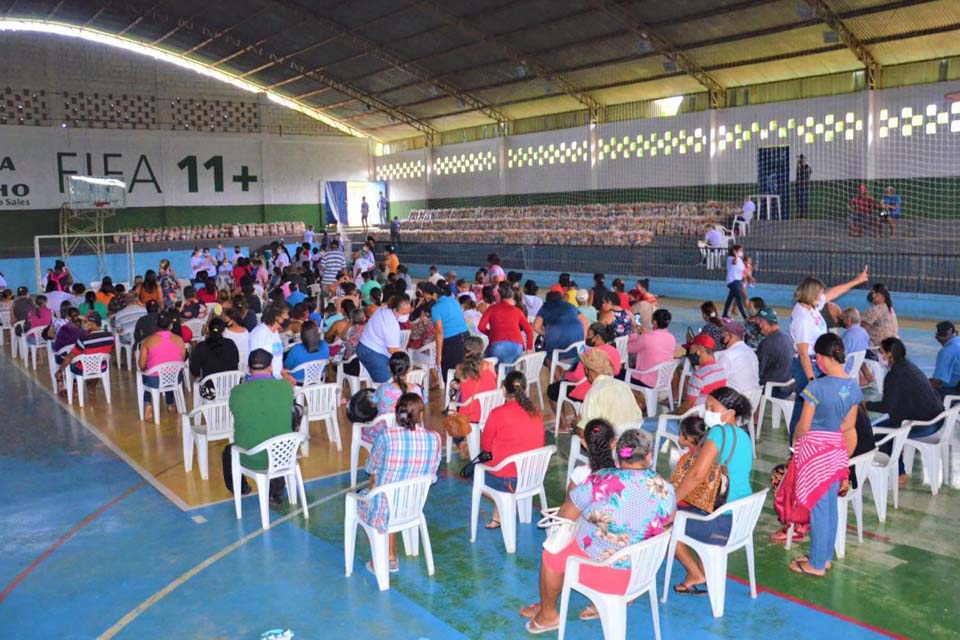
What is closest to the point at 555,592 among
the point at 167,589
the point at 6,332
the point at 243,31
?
the point at 167,589

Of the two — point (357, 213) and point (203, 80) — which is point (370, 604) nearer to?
point (203, 80)

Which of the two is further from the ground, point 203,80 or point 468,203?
point 203,80

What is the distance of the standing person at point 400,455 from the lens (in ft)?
14.9

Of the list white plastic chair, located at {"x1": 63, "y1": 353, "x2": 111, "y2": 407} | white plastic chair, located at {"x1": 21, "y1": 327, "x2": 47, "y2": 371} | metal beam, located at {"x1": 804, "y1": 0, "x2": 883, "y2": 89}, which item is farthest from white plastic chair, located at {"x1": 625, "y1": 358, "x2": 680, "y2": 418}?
metal beam, located at {"x1": 804, "y1": 0, "x2": 883, "y2": 89}

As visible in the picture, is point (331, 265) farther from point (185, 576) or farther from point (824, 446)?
point (824, 446)

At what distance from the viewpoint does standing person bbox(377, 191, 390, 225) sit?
121 feet

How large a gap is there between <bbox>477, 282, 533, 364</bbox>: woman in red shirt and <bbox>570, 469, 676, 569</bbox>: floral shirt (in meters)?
4.63

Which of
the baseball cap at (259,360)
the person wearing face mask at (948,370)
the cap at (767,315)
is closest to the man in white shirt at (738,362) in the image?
the cap at (767,315)

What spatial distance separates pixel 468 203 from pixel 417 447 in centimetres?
2854

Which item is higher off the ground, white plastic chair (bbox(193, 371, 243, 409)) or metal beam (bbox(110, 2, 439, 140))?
metal beam (bbox(110, 2, 439, 140))

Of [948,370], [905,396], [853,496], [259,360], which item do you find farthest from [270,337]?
[948,370]

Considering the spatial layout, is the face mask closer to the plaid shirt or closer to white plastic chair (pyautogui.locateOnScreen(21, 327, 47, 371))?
the plaid shirt

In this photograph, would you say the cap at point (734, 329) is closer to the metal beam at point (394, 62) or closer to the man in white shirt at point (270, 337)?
the man in white shirt at point (270, 337)

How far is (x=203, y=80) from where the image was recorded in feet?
104
